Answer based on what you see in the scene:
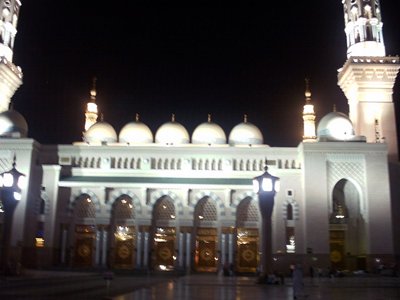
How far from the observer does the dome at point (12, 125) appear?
94.3 ft

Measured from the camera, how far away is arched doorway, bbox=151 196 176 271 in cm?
2789

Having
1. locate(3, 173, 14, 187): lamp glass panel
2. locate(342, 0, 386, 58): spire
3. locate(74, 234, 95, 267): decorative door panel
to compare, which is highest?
locate(342, 0, 386, 58): spire

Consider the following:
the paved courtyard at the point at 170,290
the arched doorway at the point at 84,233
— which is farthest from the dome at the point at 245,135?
the paved courtyard at the point at 170,290

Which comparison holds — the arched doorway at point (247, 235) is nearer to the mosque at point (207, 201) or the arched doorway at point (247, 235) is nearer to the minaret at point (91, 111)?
the mosque at point (207, 201)

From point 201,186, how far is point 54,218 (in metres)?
8.09

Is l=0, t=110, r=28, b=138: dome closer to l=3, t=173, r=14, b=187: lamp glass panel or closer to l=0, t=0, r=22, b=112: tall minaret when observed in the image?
l=0, t=0, r=22, b=112: tall minaret

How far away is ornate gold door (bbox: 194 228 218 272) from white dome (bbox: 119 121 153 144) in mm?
7211

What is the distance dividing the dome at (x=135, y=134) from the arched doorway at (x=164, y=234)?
5095mm

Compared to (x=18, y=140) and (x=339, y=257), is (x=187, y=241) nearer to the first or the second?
(x=339, y=257)

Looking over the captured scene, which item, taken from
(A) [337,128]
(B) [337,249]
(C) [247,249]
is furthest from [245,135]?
(B) [337,249]

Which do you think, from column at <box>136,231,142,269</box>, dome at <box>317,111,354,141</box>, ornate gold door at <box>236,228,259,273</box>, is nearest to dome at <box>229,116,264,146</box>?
dome at <box>317,111,354,141</box>

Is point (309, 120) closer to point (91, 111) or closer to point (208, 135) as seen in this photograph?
point (208, 135)

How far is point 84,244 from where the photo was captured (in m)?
28.3

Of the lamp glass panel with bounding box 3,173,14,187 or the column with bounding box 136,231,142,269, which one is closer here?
the lamp glass panel with bounding box 3,173,14,187
